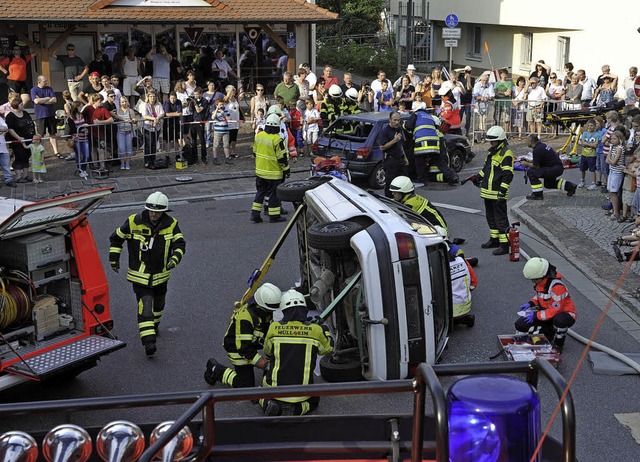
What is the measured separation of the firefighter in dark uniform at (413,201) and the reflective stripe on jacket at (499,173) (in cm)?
224

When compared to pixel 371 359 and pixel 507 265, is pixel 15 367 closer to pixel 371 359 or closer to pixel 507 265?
pixel 371 359

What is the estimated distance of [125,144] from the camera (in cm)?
1877

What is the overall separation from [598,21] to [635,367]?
74.5 feet

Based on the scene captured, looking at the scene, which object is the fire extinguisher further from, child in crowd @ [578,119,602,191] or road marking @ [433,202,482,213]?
child in crowd @ [578,119,602,191]

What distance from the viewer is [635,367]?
342 inches

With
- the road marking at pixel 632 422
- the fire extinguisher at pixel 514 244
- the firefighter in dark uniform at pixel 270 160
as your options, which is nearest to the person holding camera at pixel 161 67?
the firefighter in dark uniform at pixel 270 160

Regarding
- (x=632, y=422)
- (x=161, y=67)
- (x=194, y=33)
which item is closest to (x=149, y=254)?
(x=632, y=422)

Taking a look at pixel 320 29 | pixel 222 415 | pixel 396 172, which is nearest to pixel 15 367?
pixel 222 415

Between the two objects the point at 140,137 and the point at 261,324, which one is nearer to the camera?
the point at 261,324

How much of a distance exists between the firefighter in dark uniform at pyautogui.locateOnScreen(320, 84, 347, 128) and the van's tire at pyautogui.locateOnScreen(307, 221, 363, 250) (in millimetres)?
11569

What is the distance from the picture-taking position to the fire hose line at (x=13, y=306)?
25.9 ft

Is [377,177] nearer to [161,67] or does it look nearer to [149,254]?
[149,254]

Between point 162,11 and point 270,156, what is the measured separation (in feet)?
36.6

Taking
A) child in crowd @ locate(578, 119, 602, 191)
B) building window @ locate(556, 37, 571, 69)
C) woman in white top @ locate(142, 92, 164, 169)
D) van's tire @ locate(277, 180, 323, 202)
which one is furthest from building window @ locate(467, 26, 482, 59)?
van's tire @ locate(277, 180, 323, 202)
